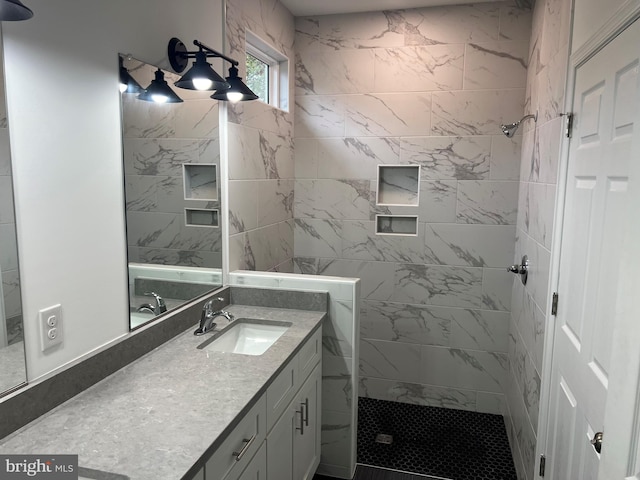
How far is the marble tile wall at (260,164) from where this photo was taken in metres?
2.51

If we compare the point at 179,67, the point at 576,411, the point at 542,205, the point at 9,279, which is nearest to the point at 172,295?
the point at 9,279

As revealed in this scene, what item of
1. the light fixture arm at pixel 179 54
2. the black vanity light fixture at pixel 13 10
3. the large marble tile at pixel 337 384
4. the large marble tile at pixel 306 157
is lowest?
the large marble tile at pixel 337 384

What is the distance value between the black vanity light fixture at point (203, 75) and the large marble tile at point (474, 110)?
58.0 inches

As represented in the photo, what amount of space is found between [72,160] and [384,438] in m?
2.39

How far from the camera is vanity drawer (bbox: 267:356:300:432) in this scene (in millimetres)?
1716

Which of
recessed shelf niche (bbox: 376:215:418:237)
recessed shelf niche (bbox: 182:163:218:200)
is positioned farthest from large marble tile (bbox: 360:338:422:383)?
recessed shelf niche (bbox: 182:163:218:200)

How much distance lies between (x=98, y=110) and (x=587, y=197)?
170cm

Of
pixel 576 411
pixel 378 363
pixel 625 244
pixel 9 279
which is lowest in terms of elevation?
pixel 378 363

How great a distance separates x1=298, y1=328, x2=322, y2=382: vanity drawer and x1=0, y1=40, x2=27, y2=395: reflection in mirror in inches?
42.0

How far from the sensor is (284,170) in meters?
3.22

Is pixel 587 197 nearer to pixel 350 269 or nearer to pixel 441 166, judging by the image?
pixel 441 166

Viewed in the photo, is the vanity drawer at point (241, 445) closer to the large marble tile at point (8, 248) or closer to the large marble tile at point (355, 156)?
the large marble tile at point (8, 248)

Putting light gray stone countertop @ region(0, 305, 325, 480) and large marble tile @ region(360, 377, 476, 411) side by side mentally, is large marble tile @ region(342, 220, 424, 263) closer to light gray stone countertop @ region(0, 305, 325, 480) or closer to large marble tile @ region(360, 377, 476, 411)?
large marble tile @ region(360, 377, 476, 411)

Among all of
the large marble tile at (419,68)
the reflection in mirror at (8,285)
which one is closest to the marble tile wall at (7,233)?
the reflection in mirror at (8,285)
